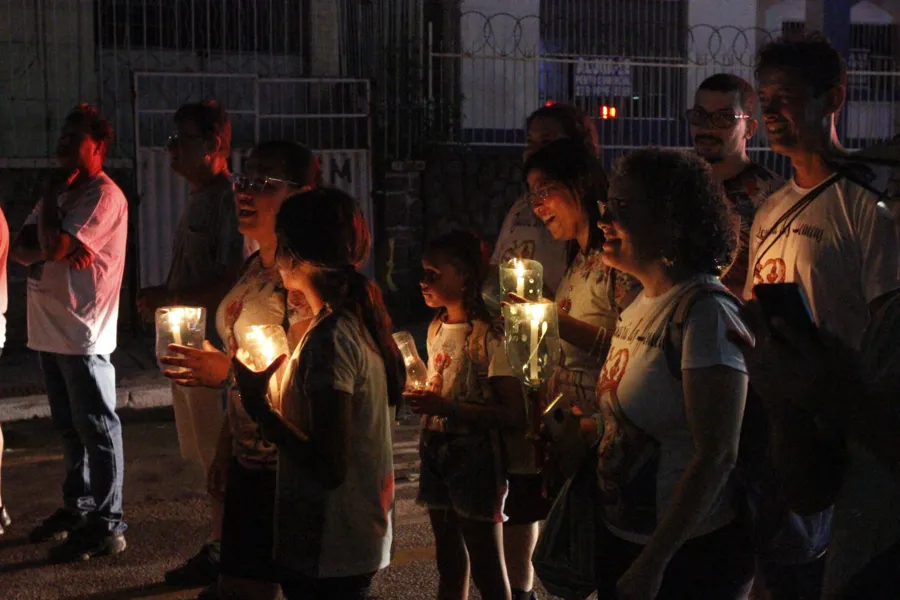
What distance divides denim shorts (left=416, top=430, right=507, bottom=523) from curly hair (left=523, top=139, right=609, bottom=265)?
2.71ft

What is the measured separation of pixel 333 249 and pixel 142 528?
333cm

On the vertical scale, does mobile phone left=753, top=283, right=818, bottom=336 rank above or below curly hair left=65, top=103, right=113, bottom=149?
below

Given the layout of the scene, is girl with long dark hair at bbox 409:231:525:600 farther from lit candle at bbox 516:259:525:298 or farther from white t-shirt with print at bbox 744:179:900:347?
white t-shirt with print at bbox 744:179:900:347

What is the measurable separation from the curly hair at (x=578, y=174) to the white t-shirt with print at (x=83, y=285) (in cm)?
261

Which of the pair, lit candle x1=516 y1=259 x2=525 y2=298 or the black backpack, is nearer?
the black backpack

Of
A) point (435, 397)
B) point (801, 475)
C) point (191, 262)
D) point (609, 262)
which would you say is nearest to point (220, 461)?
point (435, 397)

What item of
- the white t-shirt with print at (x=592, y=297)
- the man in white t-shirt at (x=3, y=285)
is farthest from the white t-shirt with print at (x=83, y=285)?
the white t-shirt with print at (x=592, y=297)

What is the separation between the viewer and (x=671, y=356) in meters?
2.89

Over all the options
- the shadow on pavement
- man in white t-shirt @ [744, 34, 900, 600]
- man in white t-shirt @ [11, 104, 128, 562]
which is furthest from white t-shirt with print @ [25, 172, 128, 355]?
man in white t-shirt @ [744, 34, 900, 600]

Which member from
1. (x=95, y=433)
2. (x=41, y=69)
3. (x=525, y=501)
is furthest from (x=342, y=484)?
(x=41, y=69)

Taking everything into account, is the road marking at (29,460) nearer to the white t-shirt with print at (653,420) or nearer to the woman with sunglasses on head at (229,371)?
the woman with sunglasses on head at (229,371)

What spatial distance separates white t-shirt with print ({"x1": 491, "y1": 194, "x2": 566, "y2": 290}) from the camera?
15.1ft

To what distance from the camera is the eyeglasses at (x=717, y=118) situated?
4.79m

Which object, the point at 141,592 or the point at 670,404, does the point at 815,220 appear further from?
the point at 141,592
